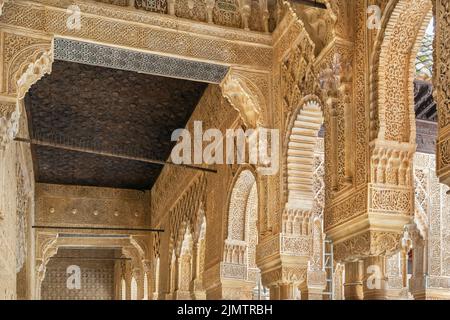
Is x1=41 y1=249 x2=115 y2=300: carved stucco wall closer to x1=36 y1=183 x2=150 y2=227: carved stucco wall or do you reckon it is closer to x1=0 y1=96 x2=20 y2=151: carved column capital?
x1=36 y1=183 x2=150 y2=227: carved stucco wall

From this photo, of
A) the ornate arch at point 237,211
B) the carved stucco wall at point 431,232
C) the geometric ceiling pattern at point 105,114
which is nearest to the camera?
the ornate arch at point 237,211

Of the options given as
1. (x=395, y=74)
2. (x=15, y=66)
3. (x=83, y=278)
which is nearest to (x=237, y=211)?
(x=15, y=66)

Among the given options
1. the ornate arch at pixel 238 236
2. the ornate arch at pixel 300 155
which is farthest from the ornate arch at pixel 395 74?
the ornate arch at pixel 238 236

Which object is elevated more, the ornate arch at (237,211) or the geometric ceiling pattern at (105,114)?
the geometric ceiling pattern at (105,114)

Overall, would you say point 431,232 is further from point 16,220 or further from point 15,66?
point 15,66

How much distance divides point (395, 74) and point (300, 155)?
7.60 ft

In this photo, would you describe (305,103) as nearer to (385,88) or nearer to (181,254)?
(385,88)

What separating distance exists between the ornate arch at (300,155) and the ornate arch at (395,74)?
186 centimetres

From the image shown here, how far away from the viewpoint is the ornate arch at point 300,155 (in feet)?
32.9

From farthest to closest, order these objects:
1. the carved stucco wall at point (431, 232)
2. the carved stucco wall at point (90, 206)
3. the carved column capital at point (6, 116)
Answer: the carved stucco wall at point (90, 206) < the carved stucco wall at point (431, 232) < the carved column capital at point (6, 116)

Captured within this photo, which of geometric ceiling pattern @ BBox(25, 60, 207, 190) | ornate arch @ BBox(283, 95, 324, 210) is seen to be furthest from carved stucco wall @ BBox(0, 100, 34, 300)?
ornate arch @ BBox(283, 95, 324, 210)

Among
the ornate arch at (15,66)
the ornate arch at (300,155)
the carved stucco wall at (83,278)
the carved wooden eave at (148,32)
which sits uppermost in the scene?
the carved wooden eave at (148,32)

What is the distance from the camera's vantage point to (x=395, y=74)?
26.8ft

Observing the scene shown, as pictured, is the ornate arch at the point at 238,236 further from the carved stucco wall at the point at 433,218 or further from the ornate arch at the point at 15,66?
the ornate arch at the point at 15,66
